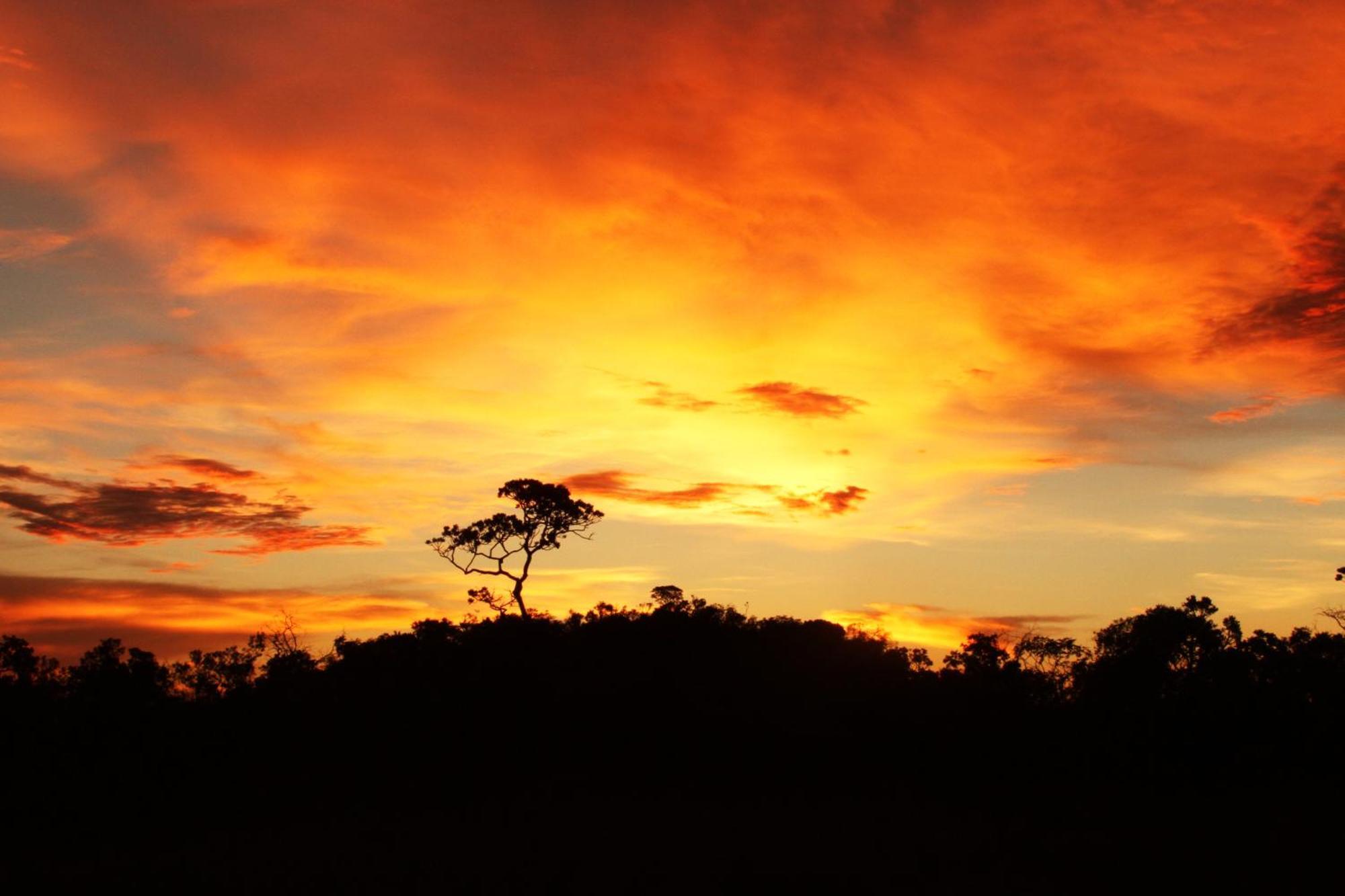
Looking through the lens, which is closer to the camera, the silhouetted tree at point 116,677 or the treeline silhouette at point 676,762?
the treeline silhouette at point 676,762

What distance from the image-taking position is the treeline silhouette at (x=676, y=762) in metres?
32.6

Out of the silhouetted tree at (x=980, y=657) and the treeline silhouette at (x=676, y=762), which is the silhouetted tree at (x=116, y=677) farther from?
Result: the silhouetted tree at (x=980, y=657)

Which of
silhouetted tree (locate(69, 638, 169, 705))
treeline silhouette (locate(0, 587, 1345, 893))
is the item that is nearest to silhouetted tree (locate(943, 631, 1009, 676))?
treeline silhouette (locate(0, 587, 1345, 893))

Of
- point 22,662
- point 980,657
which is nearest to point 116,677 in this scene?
point 22,662

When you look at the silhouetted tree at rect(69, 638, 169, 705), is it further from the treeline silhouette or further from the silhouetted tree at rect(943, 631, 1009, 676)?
the silhouetted tree at rect(943, 631, 1009, 676)

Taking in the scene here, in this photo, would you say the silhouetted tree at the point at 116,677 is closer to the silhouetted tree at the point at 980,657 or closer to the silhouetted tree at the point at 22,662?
the silhouetted tree at the point at 22,662

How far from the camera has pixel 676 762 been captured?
47.4 meters

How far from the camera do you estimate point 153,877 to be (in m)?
31.0

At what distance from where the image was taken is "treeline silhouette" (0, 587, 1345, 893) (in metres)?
32.6

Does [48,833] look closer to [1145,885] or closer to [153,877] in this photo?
[153,877]

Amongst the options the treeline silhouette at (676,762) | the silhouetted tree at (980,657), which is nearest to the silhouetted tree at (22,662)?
the treeline silhouette at (676,762)

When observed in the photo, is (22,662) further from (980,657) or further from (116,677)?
(980,657)

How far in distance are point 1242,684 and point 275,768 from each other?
44599mm

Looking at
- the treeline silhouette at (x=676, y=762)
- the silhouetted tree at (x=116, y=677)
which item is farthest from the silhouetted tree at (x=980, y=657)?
the silhouetted tree at (x=116, y=677)
